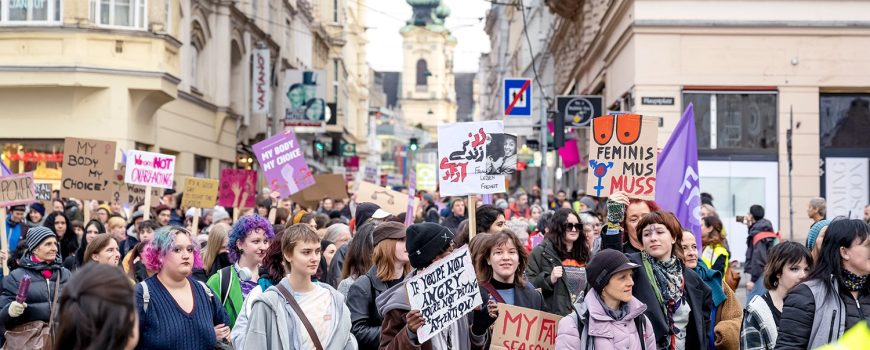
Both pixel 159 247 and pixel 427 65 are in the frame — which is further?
pixel 427 65

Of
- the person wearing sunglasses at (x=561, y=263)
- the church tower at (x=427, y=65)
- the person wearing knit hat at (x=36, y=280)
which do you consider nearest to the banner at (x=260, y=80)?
the person wearing knit hat at (x=36, y=280)

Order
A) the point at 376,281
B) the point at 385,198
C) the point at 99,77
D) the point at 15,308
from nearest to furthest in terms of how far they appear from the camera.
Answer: the point at 376,281 → the point at 15,308 → the point at 385,198 → the point at 99,77

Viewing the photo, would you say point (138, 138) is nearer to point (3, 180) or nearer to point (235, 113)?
point (235, 113)

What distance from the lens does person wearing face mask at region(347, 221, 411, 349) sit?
728cm

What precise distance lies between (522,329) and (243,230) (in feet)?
6.78

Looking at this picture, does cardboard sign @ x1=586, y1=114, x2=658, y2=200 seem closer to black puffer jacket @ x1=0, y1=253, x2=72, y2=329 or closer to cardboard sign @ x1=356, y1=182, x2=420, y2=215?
black puffer jacket @ x1=0, y1=253, x2=72, y2=329

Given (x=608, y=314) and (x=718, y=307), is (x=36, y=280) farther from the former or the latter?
(x=718, y=307)

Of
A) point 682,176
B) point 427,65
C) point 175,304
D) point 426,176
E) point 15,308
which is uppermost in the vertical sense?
point 427,65

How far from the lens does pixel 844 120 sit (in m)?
23.7

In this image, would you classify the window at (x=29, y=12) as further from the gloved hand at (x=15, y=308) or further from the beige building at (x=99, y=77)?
the gloved hand at (x=15, y=308)

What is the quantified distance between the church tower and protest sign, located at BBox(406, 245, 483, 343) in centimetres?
17463

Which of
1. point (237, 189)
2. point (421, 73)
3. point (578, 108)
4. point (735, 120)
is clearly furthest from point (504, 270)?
point (421, 73)

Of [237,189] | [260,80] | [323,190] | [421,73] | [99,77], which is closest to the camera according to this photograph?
[237,189]

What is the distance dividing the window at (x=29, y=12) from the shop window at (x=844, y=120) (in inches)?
624
